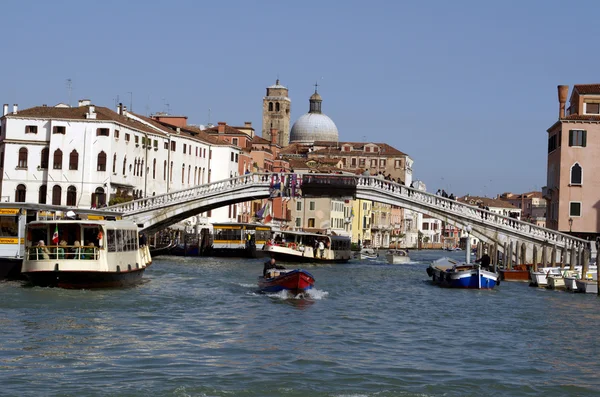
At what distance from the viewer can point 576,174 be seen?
1533 inches

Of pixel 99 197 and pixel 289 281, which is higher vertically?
pixel 99 197

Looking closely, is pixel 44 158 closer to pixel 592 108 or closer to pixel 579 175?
pixel 579 175

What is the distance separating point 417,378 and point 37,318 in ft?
23.7

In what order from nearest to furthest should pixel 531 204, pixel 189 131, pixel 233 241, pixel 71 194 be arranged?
pixel 71 194
pixel 233 241
pixel 189 131
pixel 531 204

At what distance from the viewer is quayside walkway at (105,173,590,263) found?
35938 mm

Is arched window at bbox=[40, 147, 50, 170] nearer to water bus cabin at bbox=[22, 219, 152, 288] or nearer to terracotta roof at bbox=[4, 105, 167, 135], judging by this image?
terracotta roof at bbox=[4, 105, 167, 135]

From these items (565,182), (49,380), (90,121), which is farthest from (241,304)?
(90,121)

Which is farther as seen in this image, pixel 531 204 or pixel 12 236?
pixel 531 204

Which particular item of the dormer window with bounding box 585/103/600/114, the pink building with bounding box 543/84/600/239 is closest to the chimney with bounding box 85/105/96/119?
the pink building with bounding box 543/84/600/239

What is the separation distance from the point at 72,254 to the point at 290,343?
8042 mm

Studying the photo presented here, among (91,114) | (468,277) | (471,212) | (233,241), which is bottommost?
(468,277)

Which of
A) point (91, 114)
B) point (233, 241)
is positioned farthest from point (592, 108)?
point (91, 114)

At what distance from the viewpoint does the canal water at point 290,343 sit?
13109 millimetres

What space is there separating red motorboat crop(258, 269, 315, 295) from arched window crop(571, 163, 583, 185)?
687 inches
